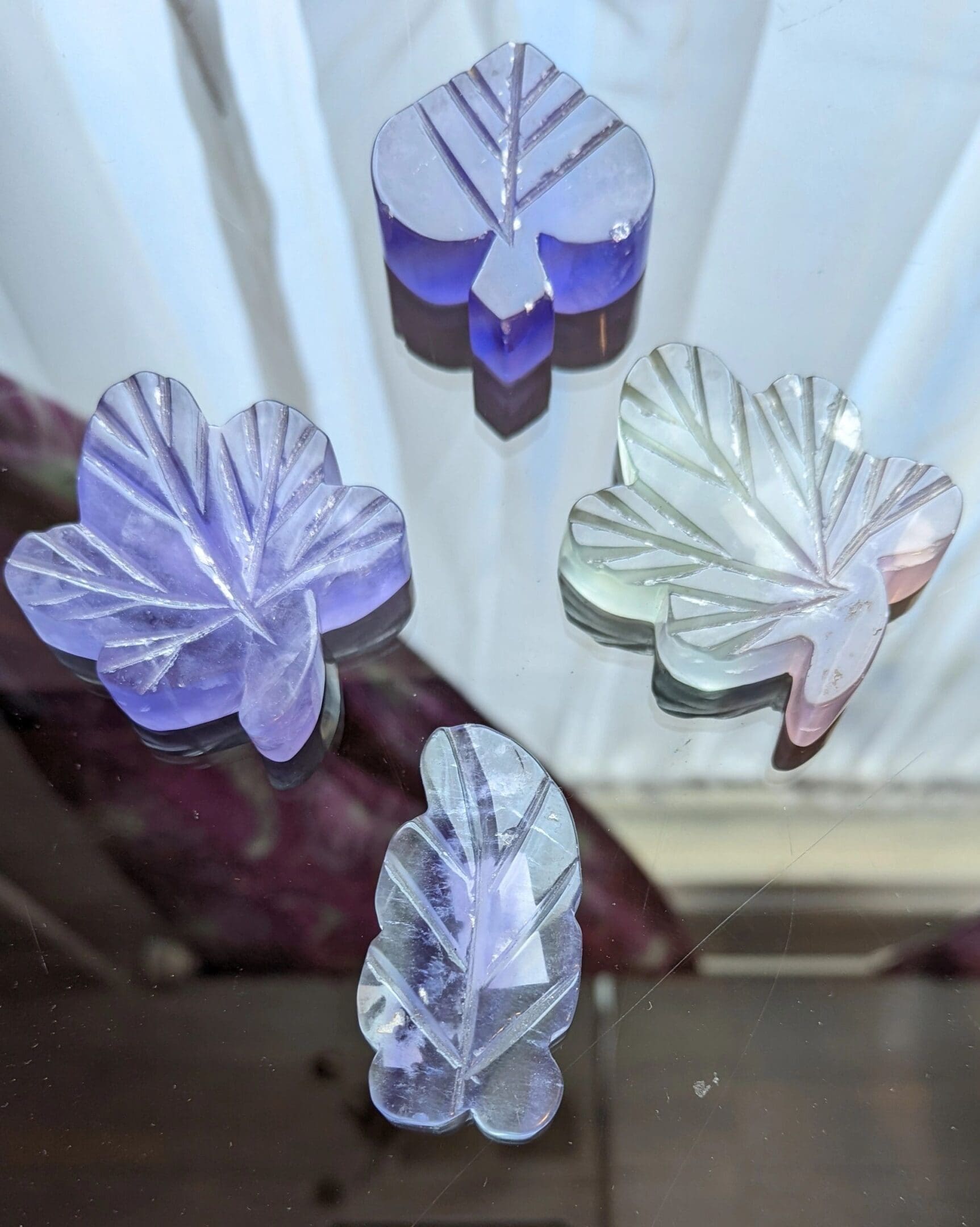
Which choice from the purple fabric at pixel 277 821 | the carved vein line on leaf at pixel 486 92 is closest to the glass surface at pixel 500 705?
the purple fabric at pixel 277 821

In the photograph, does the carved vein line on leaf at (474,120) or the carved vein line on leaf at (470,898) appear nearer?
the carved vein line on leaf at (470,898)

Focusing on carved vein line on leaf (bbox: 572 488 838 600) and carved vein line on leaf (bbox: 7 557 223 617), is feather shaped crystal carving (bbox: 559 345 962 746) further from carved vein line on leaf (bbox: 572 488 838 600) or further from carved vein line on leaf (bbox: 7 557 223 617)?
carved vein line on leaf (bbox: 7 557 223 617)

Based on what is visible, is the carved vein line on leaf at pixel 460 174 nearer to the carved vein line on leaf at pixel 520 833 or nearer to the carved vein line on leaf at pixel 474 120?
the carved vein line on leaf at pixel 474 120

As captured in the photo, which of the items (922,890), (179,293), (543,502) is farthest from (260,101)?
(922,890)

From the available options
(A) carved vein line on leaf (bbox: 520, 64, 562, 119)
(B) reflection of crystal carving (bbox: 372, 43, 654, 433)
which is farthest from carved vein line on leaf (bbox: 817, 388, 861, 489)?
(A) carved vein line on leaf (bbox: 520, 64, 562, 119)

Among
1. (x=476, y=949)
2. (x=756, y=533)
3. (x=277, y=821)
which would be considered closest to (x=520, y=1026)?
(x=476, y=949)

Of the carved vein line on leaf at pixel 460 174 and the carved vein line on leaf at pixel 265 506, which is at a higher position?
the carved vein line on leaf at pixel 460 174

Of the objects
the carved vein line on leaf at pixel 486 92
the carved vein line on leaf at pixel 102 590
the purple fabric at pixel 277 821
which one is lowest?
the purple fabric at pixel 277 821
